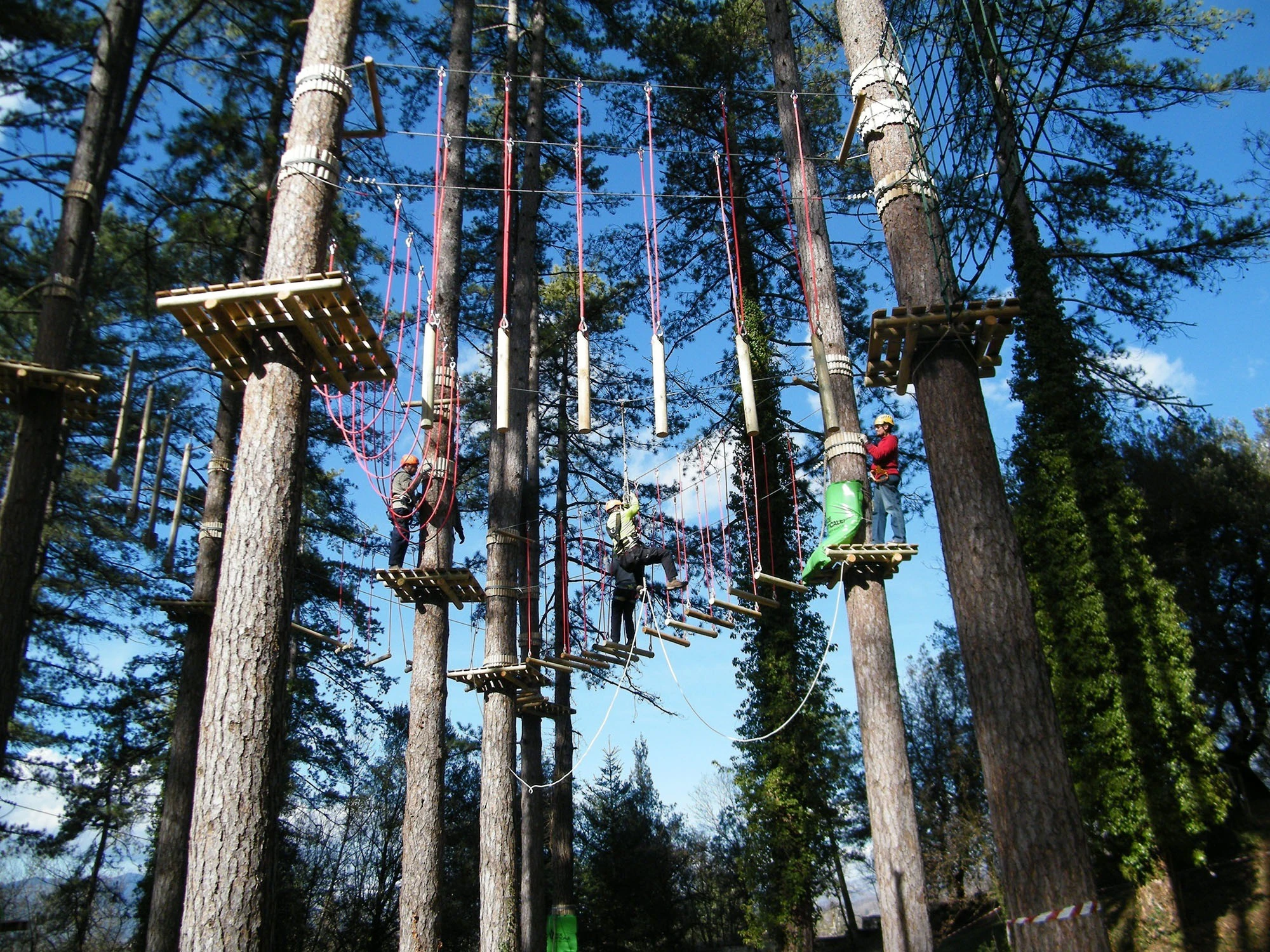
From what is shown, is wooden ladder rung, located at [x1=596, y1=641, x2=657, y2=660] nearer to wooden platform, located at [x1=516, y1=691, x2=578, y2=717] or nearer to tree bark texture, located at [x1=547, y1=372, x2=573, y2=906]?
wooden platform, located at [x1=516, y1=691, x2=578, y2=717]

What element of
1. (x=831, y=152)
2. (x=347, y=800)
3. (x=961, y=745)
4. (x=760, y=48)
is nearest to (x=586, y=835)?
(x=347, y=800)

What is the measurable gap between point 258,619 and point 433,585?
3892 millimetres

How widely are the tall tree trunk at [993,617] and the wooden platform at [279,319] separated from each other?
293 centimetres

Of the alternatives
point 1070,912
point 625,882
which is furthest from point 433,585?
point 625,882

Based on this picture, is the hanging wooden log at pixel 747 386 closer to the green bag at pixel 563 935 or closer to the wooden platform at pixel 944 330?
the wooden platform at pixel 944 330

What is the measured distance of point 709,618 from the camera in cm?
724

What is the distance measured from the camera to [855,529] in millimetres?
6555

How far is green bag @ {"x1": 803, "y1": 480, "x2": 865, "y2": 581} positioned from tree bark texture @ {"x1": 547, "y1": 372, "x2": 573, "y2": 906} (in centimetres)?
638

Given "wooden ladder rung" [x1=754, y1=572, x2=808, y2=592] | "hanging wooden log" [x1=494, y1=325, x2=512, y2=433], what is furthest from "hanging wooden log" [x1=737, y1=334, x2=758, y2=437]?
"wooden ladder rung" [x1=754, y1=572, x2=808, y2=592]

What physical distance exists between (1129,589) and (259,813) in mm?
9271

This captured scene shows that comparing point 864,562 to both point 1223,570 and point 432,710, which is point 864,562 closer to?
point 432,710

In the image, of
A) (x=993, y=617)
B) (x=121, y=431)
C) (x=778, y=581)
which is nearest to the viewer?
(x=993, y=617)

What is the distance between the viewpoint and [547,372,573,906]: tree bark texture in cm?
1321

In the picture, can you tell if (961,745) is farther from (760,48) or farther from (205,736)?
(205,736)
